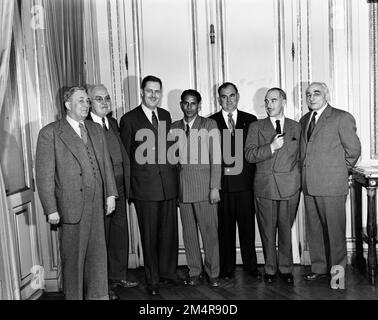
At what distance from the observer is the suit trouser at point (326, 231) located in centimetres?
317

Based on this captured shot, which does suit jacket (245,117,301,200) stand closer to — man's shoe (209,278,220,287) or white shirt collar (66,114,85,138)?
man's shoe (209,278,220,287)

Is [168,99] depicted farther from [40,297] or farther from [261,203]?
[40,297]

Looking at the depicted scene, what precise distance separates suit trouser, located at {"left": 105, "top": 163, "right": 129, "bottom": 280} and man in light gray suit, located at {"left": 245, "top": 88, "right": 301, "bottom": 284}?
969 millimetres

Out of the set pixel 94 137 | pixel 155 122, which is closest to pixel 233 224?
pixel 155 122

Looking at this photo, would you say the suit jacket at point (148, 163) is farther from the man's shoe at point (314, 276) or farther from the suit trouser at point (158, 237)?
the man's shoe at point (314, 276)

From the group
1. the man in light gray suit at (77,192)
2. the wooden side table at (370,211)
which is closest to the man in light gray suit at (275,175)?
the wooden side table at (370,211)

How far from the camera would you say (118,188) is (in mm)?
3213

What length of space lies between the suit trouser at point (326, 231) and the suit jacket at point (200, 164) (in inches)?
28.4

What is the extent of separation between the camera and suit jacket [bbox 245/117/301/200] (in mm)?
3195

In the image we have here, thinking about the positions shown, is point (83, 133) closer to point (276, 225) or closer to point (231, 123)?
point (231, 123)

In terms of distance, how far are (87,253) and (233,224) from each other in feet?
3.89

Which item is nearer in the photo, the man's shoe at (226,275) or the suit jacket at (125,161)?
the suit jacket at (125,161)

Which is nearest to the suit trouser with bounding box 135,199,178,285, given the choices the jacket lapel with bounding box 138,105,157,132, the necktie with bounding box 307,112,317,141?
the jacket lapel with bounding box 138,105,157,132

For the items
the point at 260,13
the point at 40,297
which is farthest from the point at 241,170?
the point at 40,297
